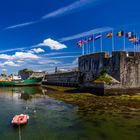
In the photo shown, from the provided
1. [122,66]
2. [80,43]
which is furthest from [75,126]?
[80,43]

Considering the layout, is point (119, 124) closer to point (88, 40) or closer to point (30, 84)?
point (88, 40)

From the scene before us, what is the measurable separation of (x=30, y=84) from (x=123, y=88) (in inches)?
2048

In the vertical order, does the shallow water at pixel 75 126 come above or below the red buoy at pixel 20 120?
below

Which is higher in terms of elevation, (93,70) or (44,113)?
(93,70)

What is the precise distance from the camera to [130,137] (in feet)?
65.8

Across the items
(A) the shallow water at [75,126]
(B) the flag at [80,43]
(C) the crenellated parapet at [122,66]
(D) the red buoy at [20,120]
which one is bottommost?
(A) the shallow water at [75,126]

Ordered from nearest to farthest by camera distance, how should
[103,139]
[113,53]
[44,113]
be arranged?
[103,139], [44,113], [113,53]

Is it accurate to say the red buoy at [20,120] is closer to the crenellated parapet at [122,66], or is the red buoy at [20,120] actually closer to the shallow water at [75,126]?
the shallow water at [75,126]

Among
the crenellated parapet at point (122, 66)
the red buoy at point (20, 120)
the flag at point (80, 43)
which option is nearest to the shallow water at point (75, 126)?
the red buoy at point (20, 120)

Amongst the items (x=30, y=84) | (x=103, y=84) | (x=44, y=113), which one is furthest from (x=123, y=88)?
(x=30, y=84)

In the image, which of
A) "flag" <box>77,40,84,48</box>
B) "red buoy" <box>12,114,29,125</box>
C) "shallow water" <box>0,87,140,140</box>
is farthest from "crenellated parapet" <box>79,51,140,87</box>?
"red buoy" <box>12,114,29,125</box>

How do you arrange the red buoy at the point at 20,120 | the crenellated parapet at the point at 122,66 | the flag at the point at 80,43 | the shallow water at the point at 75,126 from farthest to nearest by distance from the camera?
the flag at the point at 80,43, the crenellated parapet at the point at 122,66, the red buoy at the point at 20,120, the shallow water at the point at 75,126

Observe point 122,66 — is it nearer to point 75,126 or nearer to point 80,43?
point 80,43

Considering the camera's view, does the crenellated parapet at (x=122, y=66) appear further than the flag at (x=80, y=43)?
No
